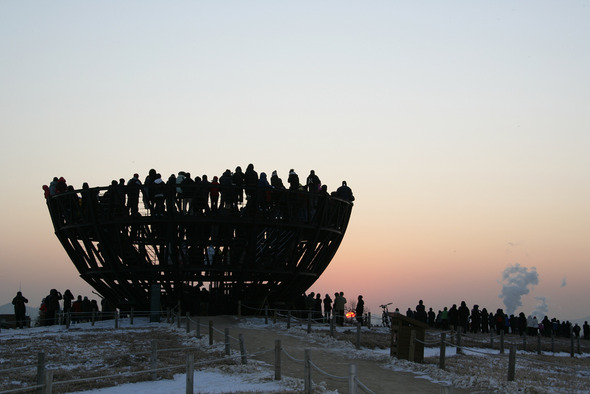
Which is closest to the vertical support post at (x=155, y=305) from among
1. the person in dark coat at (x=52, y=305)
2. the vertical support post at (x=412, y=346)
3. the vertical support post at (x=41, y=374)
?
the person in dark coat at (x=52, y=305)

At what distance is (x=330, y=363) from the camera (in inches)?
783

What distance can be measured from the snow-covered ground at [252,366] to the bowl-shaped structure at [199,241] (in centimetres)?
393

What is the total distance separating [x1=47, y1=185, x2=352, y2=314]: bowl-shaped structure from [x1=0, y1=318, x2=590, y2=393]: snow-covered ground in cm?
393

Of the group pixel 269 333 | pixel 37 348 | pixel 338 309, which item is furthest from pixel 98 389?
pixel 338 309

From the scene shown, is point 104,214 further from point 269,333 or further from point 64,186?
point 269,333

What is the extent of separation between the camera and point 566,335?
43656 mm

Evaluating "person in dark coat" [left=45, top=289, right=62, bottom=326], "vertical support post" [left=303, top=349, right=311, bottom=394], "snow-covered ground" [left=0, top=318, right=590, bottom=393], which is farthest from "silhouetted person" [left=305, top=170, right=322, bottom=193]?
"vertical support post" [left=303, top=349, right=311, bottom=394]

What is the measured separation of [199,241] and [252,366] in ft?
54.4

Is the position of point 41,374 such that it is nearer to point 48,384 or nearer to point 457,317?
point 48,384

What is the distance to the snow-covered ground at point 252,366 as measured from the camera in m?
16.9

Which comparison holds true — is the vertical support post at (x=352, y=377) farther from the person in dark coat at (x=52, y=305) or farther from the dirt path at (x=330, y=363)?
the person in dark coat at (x=52, y=305)

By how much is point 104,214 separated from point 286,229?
8.00 m

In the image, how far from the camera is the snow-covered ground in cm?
1686

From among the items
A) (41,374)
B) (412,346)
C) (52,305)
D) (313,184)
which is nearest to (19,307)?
(52,305)
